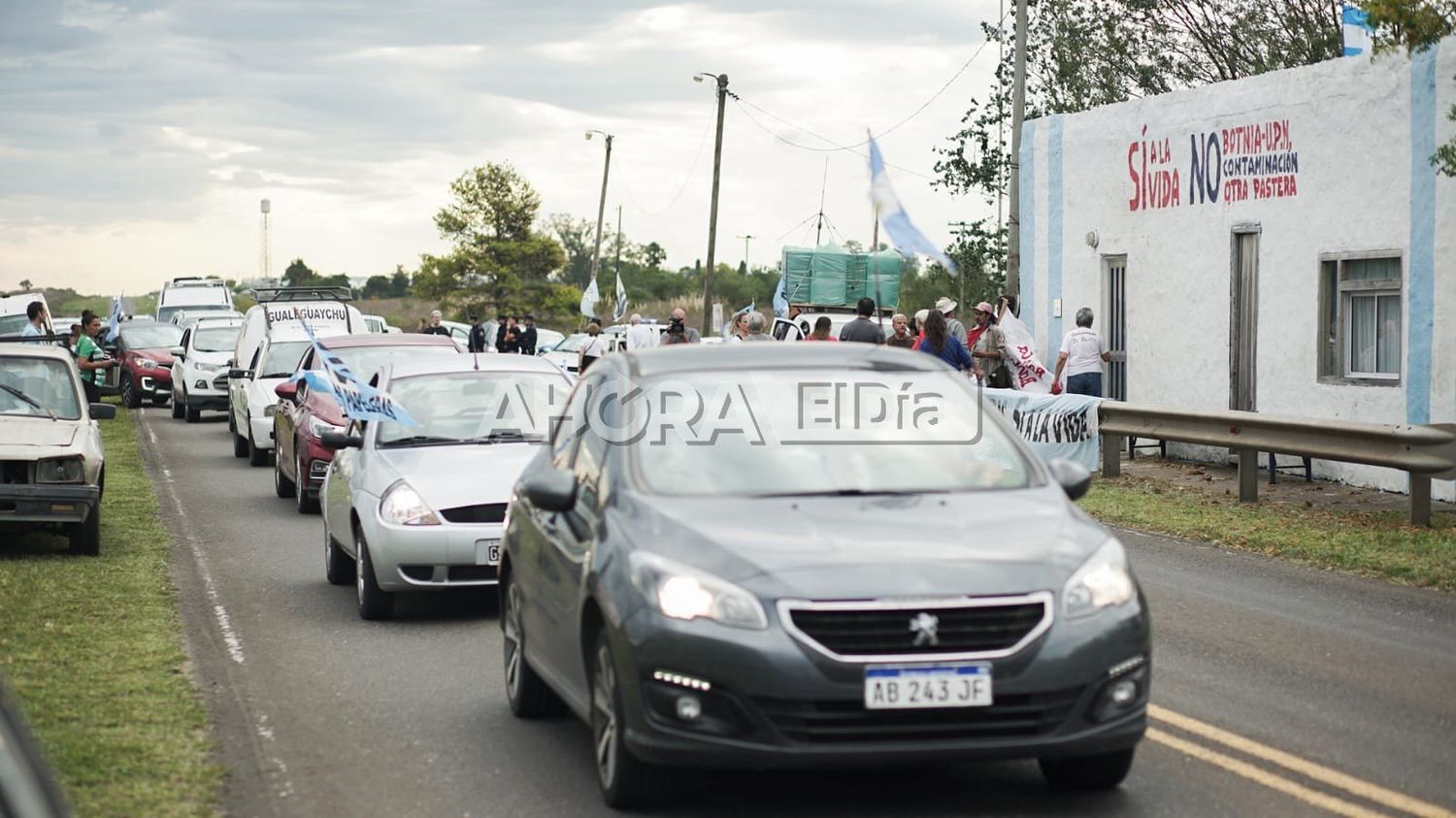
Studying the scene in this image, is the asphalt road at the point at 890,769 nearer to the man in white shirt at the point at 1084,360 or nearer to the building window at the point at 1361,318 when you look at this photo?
the building window at the point at 1361,318

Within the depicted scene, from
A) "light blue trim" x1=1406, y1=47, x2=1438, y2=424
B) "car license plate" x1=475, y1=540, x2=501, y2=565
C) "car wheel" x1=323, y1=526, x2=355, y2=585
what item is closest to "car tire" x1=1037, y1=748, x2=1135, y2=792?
"car license plate" x1=475, y1=540, x2=501, y2=565

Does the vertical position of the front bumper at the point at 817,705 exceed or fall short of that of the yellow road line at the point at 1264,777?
it exceeds it

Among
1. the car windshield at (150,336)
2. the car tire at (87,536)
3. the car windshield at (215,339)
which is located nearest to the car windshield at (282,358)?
the car tire at (87,536)

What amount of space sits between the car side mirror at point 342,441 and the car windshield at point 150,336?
26158mm

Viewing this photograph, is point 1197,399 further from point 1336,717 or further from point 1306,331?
point 1336,717

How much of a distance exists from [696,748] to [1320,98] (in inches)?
586

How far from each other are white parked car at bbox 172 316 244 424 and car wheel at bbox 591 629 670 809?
2559cm

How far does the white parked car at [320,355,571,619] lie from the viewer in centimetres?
1083

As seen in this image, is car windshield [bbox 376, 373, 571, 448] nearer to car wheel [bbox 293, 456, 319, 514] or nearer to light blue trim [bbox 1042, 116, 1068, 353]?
car wheel [bbox 293, 456, 319, 514]

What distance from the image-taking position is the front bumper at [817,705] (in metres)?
5.71

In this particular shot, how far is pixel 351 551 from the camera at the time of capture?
1168 centimetres

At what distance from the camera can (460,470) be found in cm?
1130

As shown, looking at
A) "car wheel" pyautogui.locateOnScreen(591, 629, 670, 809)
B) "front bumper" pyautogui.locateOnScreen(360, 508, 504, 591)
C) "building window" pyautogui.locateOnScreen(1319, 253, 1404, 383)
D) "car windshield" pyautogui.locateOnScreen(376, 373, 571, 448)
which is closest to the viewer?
"car wheel" pyautogui.locateOnScreen(591, 629, 670, 809)

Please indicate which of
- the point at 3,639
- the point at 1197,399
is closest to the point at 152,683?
the point at 3,639
